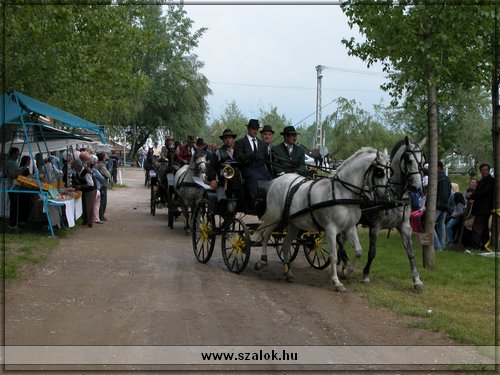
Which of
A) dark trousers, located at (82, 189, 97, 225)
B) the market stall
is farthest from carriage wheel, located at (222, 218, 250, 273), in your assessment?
dark trousers, located at (82, 189, 97, 225)

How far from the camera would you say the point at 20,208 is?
577 inches

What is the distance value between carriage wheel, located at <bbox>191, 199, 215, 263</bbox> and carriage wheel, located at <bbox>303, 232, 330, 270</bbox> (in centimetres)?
175

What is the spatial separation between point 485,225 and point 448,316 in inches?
271

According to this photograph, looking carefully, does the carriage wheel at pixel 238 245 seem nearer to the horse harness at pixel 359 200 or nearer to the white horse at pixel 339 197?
the white horse at pixel 339 197

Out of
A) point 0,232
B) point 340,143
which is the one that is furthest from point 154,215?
point 340,143

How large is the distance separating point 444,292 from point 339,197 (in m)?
2.10

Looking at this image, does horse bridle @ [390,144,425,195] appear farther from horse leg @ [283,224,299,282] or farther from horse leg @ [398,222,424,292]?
horse leg @ [283,224,299,282]

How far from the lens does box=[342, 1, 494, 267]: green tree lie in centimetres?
988

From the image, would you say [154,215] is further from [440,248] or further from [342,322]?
[342,322]

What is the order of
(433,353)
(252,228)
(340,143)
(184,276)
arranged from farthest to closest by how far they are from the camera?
(340,143)
(252,228)
(184,276)
(433,353)

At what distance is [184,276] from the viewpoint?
10.2m

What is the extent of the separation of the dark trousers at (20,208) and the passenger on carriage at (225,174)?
556cm

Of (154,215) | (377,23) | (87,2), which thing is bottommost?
(154,215)

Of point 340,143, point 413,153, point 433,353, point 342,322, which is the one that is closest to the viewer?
point 433,353
